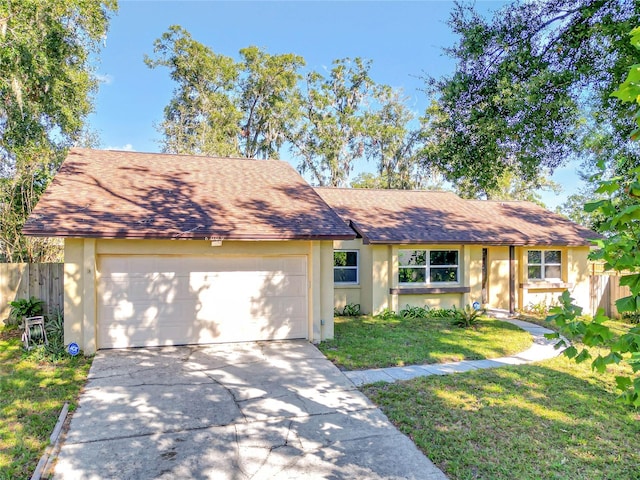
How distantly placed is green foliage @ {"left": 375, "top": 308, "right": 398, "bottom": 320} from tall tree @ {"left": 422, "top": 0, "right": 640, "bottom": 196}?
5552mm

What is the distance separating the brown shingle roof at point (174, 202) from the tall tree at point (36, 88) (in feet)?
7.37

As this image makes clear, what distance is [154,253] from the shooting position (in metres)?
8.30

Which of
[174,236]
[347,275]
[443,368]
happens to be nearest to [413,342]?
[443,368]

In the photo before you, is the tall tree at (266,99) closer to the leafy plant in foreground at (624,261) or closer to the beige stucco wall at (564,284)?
the beige stucco wall at (564,284)

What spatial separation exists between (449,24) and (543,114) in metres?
2.58

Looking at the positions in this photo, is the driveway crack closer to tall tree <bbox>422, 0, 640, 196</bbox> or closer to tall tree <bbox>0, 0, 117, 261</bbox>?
tall tree <bbox>422, 0, 640, 196</bbox>

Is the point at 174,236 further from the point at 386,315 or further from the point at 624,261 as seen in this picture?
the point at 624,261

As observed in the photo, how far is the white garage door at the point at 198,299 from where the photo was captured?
321 inches

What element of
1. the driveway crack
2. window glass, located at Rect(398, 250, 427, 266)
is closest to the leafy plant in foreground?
the driveway crack

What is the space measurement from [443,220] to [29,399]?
12.5 meters

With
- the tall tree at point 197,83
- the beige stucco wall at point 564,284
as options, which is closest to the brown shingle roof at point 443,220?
the beige stucco wall at point 564,284

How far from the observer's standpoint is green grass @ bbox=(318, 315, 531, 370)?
306 inches

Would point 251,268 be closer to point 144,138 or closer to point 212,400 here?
point 212,400

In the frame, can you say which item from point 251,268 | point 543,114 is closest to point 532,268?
point 543,114
